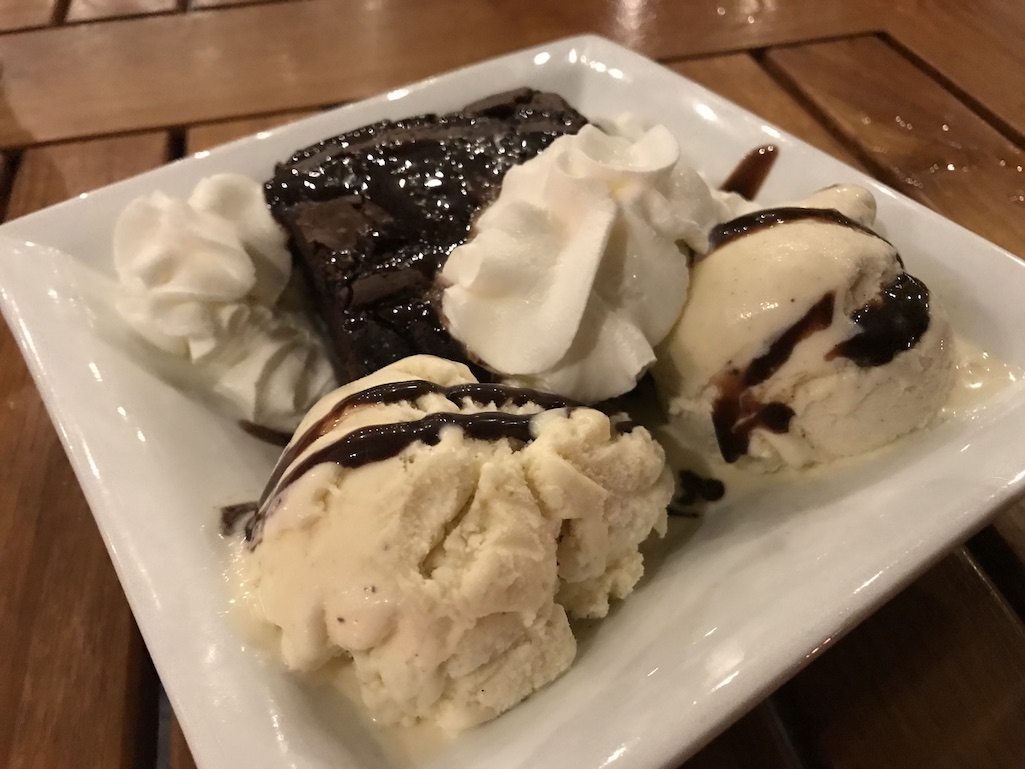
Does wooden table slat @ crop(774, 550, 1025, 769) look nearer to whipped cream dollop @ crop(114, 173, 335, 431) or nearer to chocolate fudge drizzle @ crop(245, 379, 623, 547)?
chocolate fudge drizzle @ crop(245, 379, 623, 547)

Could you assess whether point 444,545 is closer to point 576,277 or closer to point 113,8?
point 576,277

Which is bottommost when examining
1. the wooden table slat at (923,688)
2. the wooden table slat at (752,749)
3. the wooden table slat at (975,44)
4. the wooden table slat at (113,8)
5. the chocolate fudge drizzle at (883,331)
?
the wooden table slat at (752,749)

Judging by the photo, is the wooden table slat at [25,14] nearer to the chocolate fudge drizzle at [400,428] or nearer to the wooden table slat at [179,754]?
the chocolate fudge drizzle at [400,428]

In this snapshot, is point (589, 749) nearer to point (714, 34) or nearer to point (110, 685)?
point (110, 685)

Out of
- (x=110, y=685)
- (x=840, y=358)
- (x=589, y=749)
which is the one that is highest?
(x=840, y=358)

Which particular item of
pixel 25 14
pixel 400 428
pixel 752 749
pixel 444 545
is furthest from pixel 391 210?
pixel 25 14

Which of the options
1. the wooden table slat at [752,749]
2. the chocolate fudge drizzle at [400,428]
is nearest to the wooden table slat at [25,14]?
the chocolate fudge drizzle at [400,428]

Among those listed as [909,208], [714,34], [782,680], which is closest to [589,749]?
[782,680]
